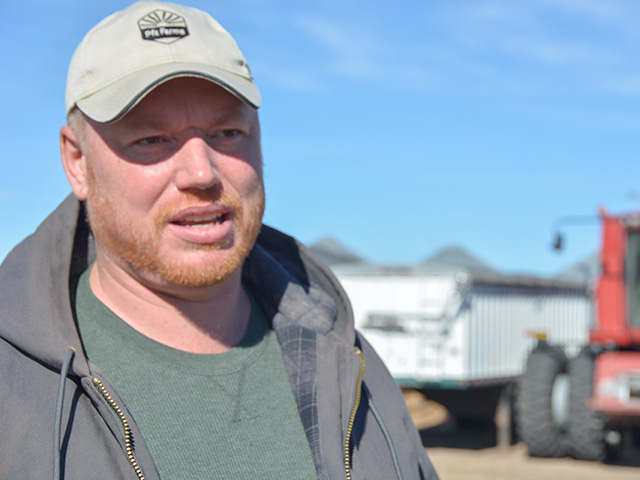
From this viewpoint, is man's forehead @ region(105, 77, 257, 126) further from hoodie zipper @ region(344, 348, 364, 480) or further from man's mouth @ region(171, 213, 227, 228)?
hoodie zipper @ region(344, 348, 364, 480)

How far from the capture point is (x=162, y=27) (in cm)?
218

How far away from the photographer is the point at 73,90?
7.25 feet

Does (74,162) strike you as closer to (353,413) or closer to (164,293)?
(164,293)

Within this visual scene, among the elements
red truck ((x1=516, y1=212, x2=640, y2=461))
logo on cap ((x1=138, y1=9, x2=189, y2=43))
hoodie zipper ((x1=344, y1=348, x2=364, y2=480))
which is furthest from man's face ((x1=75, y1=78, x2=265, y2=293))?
red truck ((x1=516, y1=212, x2=640, y2=461))

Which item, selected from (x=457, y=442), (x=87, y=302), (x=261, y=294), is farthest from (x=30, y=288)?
(x=457, y=442)

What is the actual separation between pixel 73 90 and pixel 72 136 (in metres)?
0.13

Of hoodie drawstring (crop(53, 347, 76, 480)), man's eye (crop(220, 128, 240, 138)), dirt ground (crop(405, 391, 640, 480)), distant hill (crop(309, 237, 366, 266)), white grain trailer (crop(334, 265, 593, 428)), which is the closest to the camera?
hoodie drawstring (crop(53, 347, 76, 480))

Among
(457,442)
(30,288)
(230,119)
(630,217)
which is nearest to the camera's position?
(30,288)

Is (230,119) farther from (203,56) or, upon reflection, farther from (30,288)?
(30,288)

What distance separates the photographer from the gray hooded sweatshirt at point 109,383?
1894 millimetres

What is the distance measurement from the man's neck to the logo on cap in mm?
575

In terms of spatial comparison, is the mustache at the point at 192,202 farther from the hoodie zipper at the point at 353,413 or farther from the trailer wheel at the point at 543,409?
the trailer wheel at the point at 543,409

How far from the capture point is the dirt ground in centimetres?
1090

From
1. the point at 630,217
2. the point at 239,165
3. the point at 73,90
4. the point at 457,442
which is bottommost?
the point at 457,442
